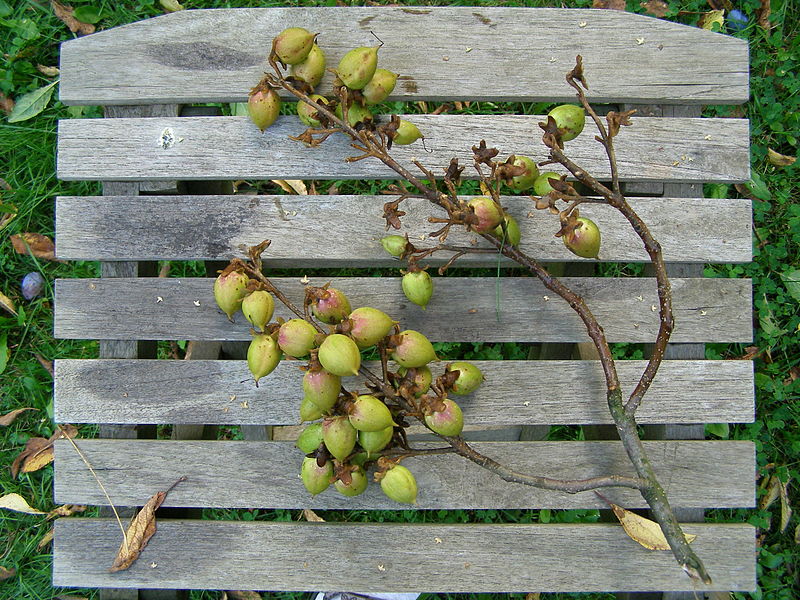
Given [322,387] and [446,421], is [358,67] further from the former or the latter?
[446,421]

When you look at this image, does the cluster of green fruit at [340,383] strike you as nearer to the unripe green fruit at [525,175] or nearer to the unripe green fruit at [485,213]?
the unripe green fruit at [485,213]

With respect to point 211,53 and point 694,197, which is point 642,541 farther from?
point 211,53

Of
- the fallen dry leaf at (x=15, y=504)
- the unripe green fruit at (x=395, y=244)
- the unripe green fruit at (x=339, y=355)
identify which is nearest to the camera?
the unripe green fruit at (x=339, y=355)

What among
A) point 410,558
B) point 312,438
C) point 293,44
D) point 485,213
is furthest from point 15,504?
point 485,213

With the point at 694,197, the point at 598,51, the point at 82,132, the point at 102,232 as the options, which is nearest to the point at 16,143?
the point at 82,132

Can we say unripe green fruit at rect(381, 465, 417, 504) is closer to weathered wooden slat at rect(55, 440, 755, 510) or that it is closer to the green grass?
weathered wooden slat at rect(55, 440, 755, 510)

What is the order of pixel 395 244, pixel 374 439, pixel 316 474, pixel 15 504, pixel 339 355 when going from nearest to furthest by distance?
pixel 339 355 < pixel 374 439 < pixel 316 474 < pixel 395 244 < pixel 15 504

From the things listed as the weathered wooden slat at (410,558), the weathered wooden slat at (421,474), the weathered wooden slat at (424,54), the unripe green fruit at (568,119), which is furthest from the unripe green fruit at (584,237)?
the weathered wooden slat at (410,558)
